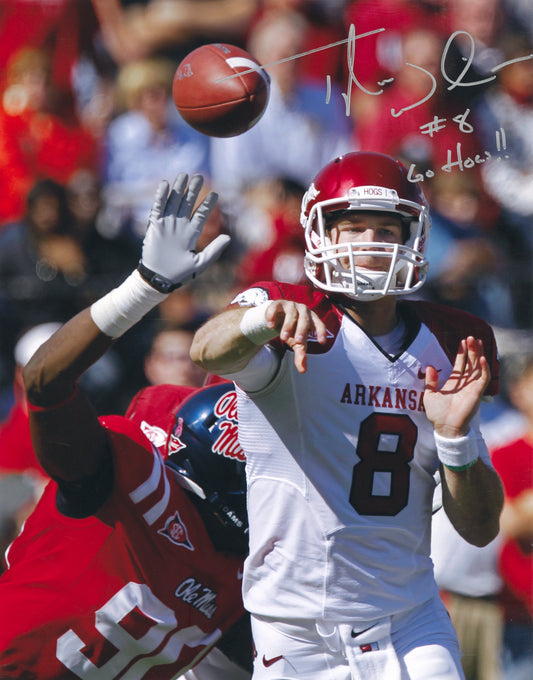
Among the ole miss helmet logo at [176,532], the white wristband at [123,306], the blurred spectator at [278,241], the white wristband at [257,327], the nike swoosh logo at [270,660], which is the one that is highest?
the blurred spectator at [278,241]

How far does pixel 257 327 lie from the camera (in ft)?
7.41

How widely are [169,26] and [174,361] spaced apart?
254 cm

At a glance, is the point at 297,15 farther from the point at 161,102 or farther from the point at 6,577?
the point at 6,577

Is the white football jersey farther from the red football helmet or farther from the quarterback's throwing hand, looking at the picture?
the quarterback's throwing hand

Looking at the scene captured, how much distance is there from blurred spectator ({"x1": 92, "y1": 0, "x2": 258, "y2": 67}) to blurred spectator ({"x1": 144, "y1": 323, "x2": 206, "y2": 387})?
2.17 m

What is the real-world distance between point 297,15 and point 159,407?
11.2 feet

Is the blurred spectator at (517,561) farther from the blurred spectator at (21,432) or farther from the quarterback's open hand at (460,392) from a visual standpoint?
the blurred spectator at (21,432)

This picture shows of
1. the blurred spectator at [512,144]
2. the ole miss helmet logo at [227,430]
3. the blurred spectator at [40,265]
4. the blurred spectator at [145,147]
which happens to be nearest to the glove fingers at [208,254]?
the ole miss helmet logo at [227,430]

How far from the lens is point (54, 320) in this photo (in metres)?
5.63

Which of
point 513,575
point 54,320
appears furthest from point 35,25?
point 513,575

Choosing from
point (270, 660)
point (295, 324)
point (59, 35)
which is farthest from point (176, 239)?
point (59, 35)

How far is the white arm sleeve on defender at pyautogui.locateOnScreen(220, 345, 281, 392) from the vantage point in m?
2.37

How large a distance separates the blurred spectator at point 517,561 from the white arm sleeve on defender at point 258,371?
2.24 meters

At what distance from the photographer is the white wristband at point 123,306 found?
2562 mm
